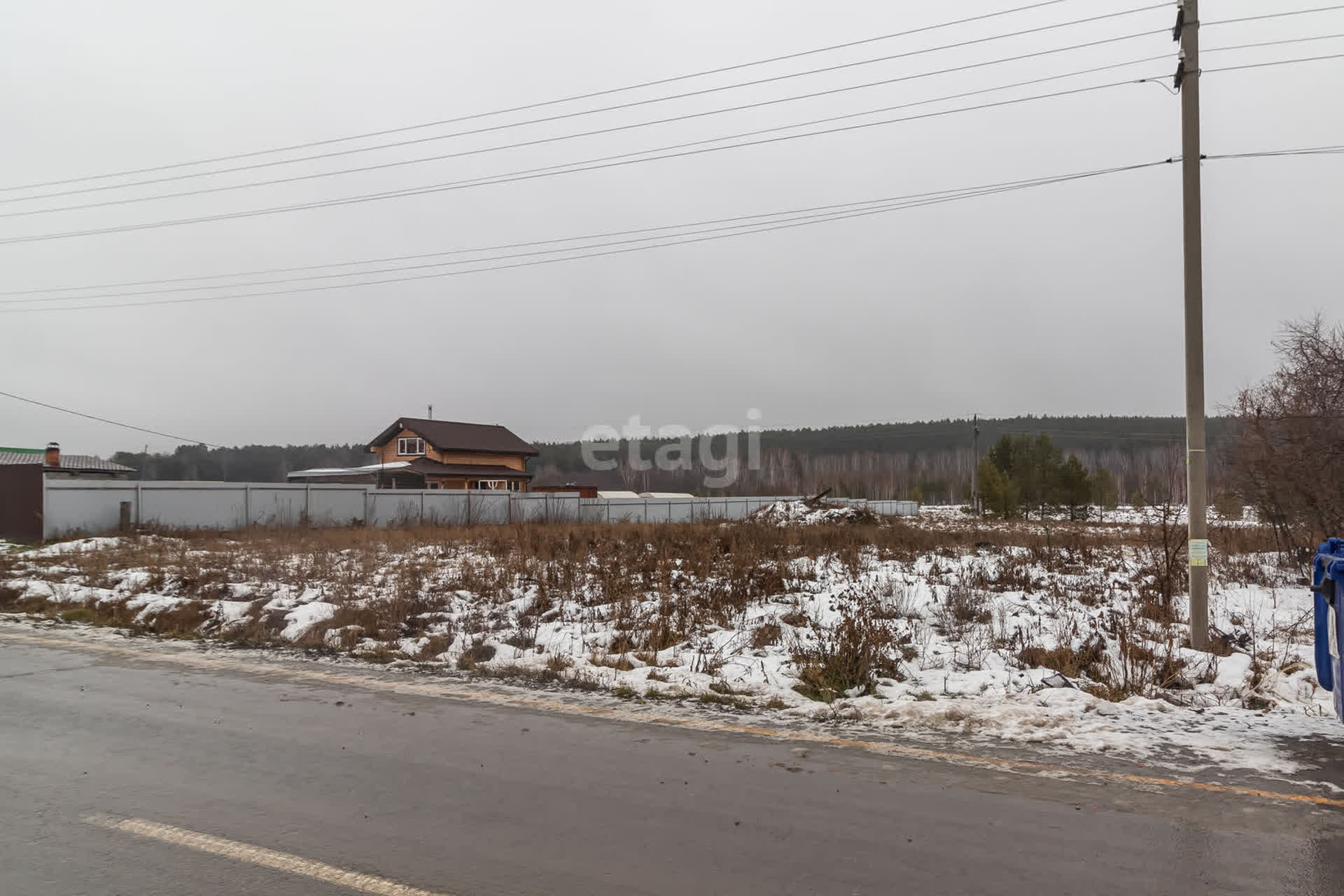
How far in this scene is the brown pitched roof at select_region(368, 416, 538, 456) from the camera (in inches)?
2322

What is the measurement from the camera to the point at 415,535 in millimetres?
28359

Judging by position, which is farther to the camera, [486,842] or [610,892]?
[486,842]

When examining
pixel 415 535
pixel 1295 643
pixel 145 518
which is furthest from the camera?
pixel 145 518

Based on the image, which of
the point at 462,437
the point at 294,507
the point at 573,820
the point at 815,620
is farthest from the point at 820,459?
the point at 573,820

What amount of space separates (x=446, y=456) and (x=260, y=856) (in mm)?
56595

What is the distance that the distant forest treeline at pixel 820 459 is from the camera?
9794 centimetres

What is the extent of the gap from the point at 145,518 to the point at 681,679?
3108cm

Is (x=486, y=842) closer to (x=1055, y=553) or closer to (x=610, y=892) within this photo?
(x=610, y=892)

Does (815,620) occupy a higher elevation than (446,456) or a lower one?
lower

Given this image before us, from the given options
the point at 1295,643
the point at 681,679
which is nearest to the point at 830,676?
the point at 681,679

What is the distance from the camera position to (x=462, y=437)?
61.3m

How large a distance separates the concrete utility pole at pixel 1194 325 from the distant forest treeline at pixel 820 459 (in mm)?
74785

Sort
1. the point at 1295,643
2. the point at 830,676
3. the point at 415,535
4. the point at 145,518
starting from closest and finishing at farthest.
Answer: the point at 830,676 → the point at 1295,643 → the point at 415,535 → the point at 145,518

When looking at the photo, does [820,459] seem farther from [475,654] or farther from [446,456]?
[475,654]
